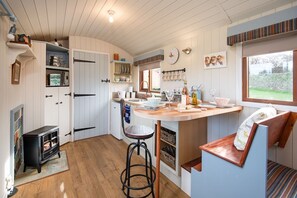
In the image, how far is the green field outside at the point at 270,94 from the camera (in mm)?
1651

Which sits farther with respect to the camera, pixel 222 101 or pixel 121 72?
pixel 121 72

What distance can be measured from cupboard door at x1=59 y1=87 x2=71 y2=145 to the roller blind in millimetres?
3230

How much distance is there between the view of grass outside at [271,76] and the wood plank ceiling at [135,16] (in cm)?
53

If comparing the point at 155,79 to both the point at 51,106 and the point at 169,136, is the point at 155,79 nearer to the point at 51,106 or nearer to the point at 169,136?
the point at 169,136

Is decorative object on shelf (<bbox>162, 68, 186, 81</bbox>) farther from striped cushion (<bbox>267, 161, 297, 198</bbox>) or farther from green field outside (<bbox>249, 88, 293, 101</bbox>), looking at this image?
striped cushion (<bbox>267, 161, 297, 198</bbox>)

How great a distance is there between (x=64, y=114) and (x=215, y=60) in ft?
9.95

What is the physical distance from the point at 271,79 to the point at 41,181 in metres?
3.06

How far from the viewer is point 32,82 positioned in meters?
2.61

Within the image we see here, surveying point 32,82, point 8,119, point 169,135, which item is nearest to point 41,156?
point 8,119

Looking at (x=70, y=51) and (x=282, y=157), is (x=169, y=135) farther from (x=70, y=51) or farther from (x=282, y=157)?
(x=70, y=51)

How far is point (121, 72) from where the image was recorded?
13.0ft

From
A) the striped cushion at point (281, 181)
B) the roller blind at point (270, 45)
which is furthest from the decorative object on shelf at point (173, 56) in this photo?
the striped cushion at point (281, 181)

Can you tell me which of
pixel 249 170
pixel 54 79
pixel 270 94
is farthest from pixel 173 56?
pixel 54 79

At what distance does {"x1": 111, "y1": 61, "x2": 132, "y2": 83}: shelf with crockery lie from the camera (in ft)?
12.7
